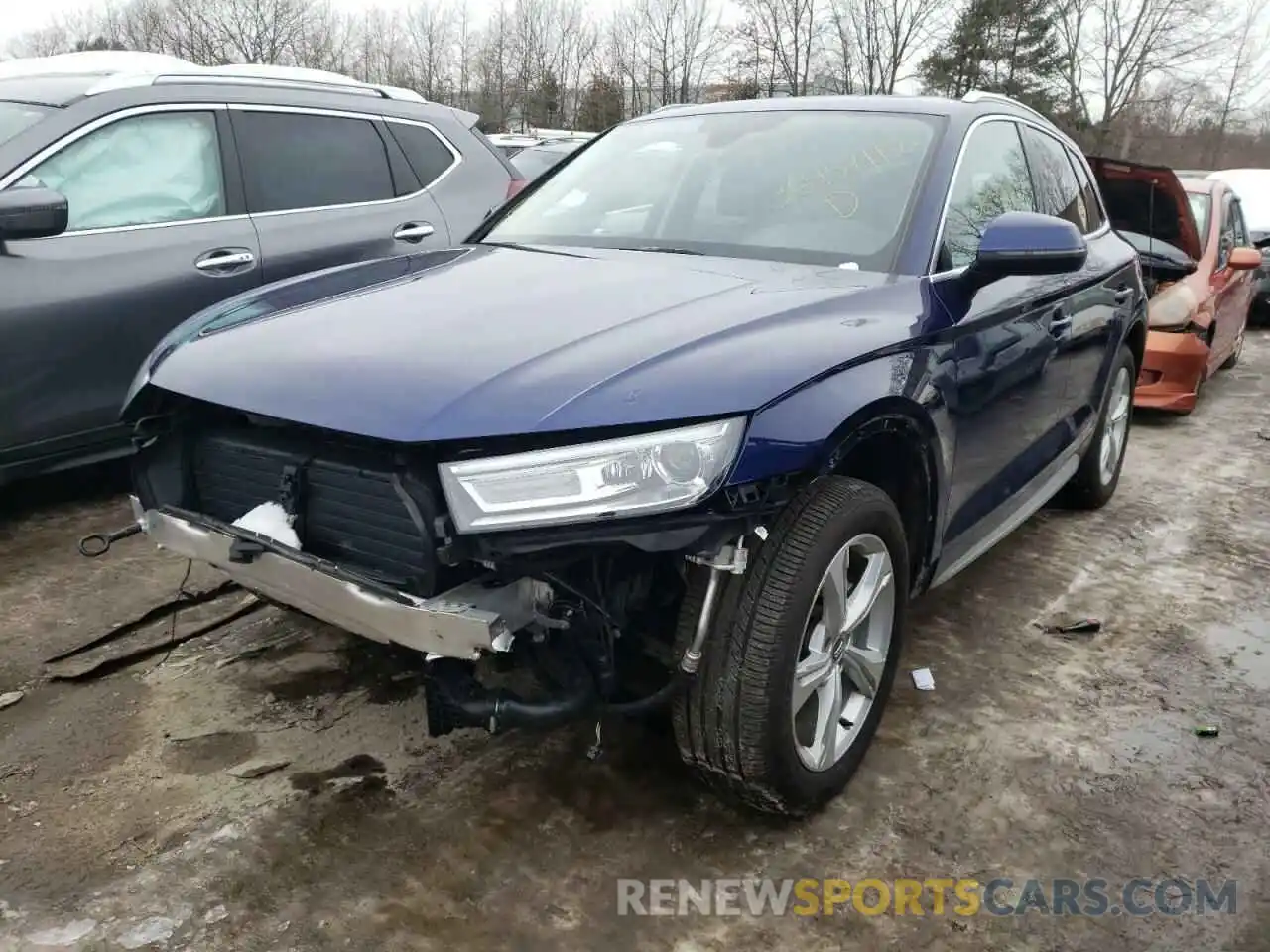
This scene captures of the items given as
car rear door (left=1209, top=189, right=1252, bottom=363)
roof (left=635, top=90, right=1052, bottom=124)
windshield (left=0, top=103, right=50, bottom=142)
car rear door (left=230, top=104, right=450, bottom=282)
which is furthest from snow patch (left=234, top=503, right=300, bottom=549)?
car rear door (left=1209, top=189, right=1252, bottom=363)

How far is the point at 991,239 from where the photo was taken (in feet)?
8.93

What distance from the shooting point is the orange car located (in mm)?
6500

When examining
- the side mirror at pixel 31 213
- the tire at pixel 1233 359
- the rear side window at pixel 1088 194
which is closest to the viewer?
the side mirror at pixel 31 213

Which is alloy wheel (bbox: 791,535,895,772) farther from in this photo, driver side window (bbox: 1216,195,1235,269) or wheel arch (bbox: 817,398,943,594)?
driver side window (bbox: 1216,195,1235,269)

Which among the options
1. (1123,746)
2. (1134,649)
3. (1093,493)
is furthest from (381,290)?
(1093,493)

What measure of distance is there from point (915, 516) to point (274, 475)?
63.5 inches

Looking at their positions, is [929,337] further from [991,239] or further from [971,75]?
[971,75]

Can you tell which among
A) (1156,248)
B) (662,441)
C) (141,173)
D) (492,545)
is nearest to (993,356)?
(662,441)

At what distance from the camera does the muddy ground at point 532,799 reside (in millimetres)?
2135

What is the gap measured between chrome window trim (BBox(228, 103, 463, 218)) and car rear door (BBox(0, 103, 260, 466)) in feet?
0.57

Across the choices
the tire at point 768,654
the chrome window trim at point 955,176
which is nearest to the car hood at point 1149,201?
the chrome window trim at point 955,176

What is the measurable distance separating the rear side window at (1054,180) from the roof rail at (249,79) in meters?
3.14

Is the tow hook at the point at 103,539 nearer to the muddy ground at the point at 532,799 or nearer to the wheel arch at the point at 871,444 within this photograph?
the muddy ground at the point at 532,799

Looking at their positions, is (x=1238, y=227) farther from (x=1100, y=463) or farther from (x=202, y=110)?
(x=202, y=110)
